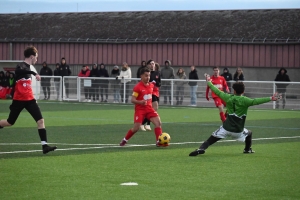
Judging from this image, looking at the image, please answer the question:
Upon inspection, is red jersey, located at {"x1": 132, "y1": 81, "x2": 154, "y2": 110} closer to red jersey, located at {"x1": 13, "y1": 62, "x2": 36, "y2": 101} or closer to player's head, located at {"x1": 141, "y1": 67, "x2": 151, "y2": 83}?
player's head, located at {"x1": 141, "y1": 67, "x2": 151, "y2": 83}

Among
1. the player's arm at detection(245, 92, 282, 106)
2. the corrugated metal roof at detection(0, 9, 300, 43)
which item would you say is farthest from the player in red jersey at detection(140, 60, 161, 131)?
the corrugated metal roof at detection(0, 9, 300, 43)

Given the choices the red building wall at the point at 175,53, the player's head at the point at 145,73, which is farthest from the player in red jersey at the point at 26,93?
the red building wall at the point at 175,53

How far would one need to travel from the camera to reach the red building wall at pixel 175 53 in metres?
45.5

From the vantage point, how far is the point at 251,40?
46.6m

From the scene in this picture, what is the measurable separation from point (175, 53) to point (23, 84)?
34.6 metres

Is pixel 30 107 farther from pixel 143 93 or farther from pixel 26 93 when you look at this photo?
pixel 143 93

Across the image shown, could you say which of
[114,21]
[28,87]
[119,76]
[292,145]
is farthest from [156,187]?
[114,21]

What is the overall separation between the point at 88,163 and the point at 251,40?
1364 inches

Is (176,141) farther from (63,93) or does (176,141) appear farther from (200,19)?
(200,19)

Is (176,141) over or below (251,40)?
below

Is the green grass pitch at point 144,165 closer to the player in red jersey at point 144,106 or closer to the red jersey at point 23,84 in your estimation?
the player in red jersey at point 144,106

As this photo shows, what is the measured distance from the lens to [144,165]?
12797 millimetres

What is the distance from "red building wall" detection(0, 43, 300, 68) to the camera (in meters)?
45.5

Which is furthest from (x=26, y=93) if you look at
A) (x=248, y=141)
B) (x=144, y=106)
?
(x=248, y=141)
